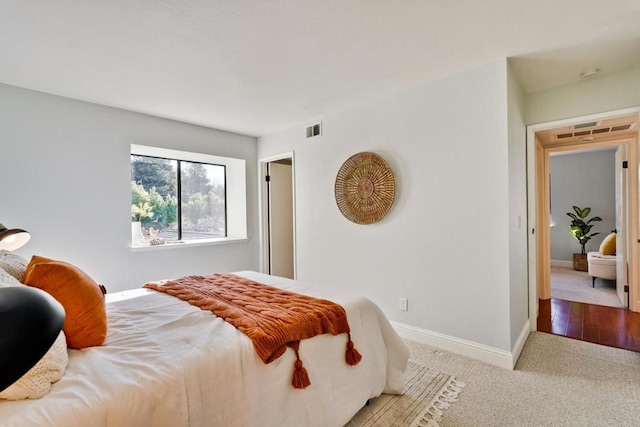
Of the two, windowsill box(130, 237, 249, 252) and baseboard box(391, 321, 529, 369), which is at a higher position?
windowsill box(130, 237, 249, 252)

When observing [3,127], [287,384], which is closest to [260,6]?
[287,384]

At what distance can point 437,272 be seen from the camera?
281 centimetres

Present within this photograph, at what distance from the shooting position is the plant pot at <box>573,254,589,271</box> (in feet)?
19.5

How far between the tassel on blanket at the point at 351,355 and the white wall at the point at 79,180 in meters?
2.78

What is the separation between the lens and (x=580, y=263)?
6.02 m

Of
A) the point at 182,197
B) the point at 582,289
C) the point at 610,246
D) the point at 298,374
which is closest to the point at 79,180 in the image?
the point at 182,197

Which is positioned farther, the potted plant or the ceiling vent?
the potted plant

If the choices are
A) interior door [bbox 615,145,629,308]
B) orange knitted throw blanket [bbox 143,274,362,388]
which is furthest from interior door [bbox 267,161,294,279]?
interior door [bbox 615,145,629,308]

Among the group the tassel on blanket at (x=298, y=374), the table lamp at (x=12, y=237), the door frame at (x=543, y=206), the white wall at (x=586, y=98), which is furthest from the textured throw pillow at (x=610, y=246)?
the table lamp at (x=12, y=237)

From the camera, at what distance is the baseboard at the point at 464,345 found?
96.0 inches

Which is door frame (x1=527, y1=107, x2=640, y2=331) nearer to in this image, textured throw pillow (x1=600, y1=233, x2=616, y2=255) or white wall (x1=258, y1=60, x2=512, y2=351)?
white wall (x1=258, y1=60, x2=512, y2=351)

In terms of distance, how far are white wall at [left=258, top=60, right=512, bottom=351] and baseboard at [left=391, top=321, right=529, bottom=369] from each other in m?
0.04

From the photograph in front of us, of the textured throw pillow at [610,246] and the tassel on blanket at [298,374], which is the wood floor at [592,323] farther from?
the tassel on blanket at [298,374]

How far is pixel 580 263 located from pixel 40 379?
7779mm
